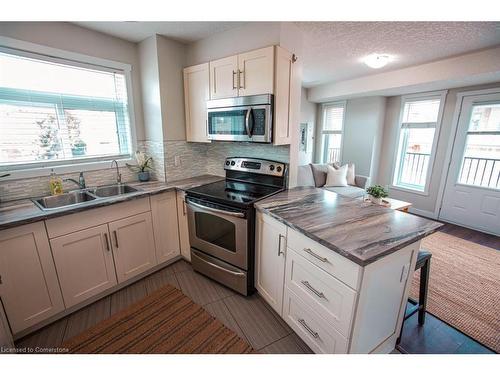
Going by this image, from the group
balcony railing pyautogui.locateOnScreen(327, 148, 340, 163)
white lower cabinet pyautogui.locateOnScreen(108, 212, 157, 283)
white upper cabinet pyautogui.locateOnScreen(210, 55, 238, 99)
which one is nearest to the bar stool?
white upper cabinet pyautogui.locateOnScreen(210, 55, 238, 99)

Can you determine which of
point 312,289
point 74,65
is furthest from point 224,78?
point 312,289

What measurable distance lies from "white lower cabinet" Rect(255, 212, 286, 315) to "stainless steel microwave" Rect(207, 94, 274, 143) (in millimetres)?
716

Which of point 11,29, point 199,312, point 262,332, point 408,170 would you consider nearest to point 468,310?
point 262,332

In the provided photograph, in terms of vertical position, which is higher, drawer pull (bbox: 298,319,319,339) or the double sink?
the double sink

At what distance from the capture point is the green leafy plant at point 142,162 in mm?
2504

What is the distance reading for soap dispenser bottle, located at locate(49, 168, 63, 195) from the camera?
197 centimetres

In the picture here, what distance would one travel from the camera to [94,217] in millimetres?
1792

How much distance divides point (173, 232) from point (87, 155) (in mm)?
1189

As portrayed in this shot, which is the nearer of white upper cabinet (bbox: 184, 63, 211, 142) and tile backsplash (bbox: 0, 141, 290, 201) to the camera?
tile backsplash (bbox: 0, 141, 290, 201)

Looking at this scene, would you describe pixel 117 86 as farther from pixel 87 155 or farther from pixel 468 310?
pixel 468 310

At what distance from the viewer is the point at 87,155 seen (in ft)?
7.50

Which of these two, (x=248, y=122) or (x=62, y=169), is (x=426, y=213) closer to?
(x=248, y=122)

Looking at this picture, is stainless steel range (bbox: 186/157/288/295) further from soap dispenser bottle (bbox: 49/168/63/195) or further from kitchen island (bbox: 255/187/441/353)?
soap dispenser bottle (bbox: 49/168/63/195)

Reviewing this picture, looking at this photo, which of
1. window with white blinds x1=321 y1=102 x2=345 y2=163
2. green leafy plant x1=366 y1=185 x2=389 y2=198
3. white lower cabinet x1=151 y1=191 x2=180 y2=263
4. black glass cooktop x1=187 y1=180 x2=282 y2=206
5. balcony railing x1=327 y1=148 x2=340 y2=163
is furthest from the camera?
balcony railing x1=327 y1=148 x2=340 y2=163
